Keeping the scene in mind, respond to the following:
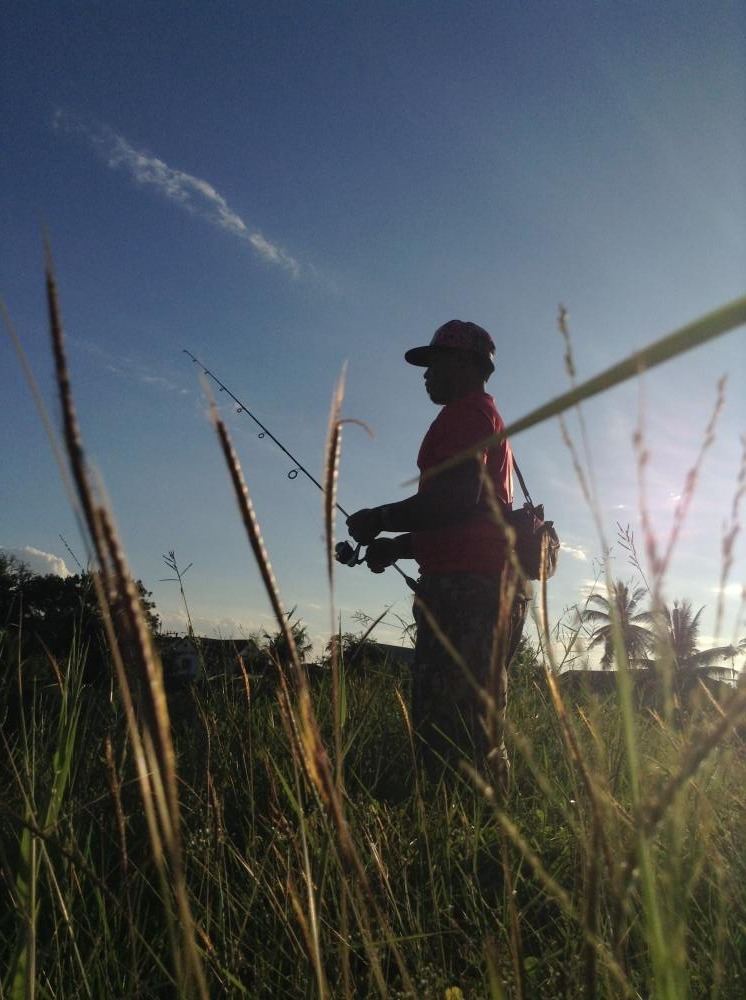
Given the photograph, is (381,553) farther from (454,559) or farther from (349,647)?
(349,647)

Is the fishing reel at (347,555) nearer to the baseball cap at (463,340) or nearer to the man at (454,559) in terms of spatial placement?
the man at (454,559)

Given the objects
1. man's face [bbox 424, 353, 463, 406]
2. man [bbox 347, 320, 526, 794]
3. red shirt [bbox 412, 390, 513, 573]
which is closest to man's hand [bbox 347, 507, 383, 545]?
man [bbox 347, 320, 526, 794]

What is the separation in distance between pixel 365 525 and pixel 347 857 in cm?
278

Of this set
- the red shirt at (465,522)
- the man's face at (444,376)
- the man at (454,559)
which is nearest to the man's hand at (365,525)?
the man at (454,559)

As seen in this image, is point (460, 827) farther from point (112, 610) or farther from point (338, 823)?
point (112, 610)

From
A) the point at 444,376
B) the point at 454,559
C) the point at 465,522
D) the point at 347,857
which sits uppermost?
the point at 444,376

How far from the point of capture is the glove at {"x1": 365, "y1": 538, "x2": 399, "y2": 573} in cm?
356

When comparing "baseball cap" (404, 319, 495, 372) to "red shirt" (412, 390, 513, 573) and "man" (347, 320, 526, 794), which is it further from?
"red shirt" (412, 390, 513, 573)

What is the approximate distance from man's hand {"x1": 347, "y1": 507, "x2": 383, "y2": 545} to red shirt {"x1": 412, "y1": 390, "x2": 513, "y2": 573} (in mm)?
213

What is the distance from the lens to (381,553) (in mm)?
3588

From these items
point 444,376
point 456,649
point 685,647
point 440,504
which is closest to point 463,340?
point 444,376

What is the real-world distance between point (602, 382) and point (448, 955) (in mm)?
1473

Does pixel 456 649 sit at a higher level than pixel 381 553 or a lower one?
lower

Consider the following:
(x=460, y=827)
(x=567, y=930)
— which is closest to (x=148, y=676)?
(x=567, y=930)
